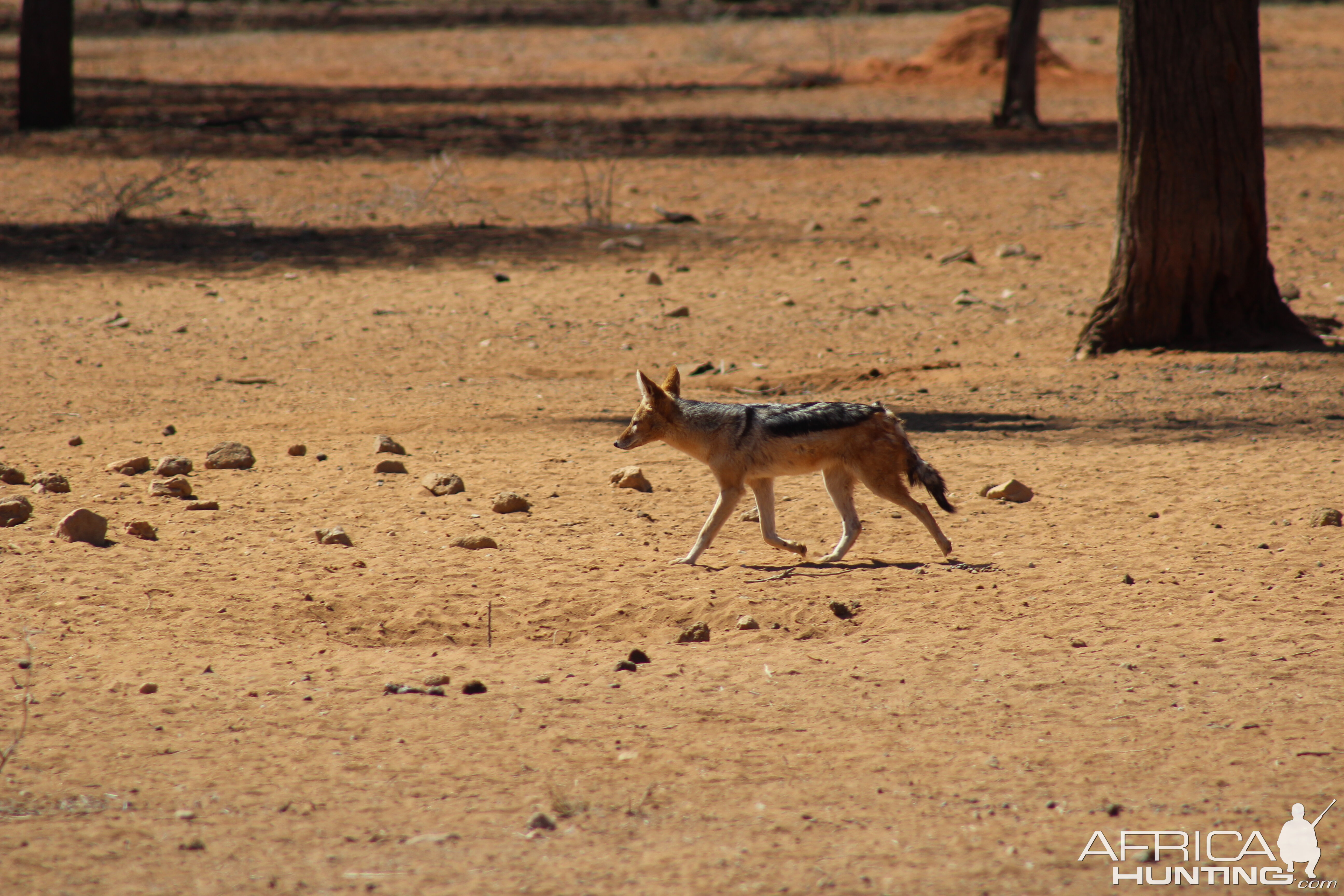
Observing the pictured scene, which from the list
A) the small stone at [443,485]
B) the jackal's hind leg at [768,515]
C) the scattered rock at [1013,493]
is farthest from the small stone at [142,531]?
the scattered rock at [1013,493]

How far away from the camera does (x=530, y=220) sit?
54.2 ft

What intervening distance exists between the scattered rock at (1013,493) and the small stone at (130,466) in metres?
4.99

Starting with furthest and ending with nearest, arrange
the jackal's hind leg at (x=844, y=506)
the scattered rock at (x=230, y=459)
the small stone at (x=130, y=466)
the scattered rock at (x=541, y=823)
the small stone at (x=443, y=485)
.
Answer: the scattered rock at (x=230, y=459), the small stone at (x=130, y=466), the small stone at (x=443, y=485), the jackal's hind leg at (x=844, y=506), the scattered rock at (x=541, y=823)

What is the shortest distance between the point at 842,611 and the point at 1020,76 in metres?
20.2

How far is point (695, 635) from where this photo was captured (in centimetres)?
568

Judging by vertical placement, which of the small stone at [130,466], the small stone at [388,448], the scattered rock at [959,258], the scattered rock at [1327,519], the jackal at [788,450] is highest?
the scattered rock at [959,258]

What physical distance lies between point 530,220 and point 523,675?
39.3 ft

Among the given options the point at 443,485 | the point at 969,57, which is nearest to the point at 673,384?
the point at 443,485

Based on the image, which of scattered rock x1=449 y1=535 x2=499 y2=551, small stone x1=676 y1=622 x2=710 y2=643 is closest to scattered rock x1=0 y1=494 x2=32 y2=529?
scattered rock x1=449 y1=535 x2=499 y2=551

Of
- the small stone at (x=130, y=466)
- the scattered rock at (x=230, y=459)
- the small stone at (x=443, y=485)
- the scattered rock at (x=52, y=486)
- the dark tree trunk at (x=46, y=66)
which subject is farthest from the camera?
the dark tree trunk at (x=46, y=66)

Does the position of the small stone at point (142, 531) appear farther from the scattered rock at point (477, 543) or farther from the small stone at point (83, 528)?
the scattered rock at point (477, 543)

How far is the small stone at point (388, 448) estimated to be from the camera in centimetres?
817

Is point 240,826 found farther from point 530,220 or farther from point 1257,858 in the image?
point 530,220

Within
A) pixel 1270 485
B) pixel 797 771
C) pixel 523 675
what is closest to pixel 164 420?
pixel 523 675
